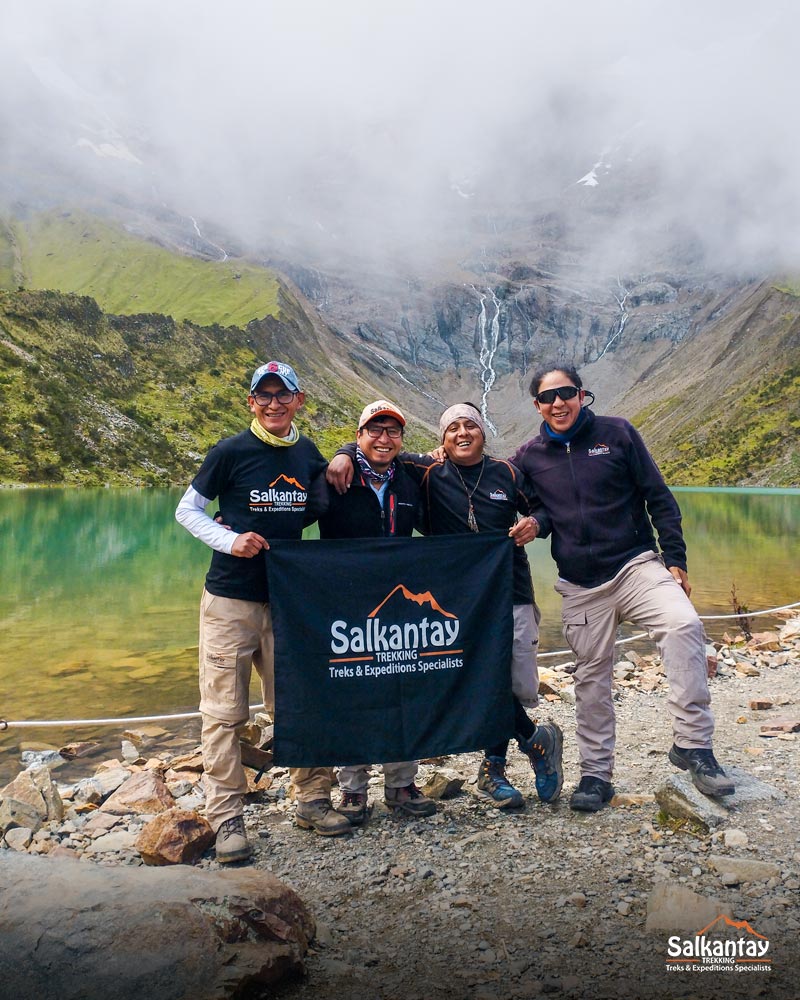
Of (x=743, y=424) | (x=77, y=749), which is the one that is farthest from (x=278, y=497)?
(x=743, y=424)

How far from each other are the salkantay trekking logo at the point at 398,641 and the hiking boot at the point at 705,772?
6.37 ft

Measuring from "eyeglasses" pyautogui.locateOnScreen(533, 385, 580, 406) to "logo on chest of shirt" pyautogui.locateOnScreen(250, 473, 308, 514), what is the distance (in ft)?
7.52

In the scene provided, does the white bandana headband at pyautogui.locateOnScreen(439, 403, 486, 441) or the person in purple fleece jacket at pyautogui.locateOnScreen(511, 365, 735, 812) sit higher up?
the white bandana headband at pyautogui.locateOnScreen(439, 403, 486, 441)

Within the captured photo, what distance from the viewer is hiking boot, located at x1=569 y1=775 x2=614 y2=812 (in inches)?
235

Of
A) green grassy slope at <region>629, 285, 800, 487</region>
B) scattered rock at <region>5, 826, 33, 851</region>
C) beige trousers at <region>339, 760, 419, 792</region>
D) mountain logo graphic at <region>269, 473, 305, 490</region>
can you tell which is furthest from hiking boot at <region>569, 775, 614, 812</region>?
green grassy slope at <region>629, 285, 800, 487</region>

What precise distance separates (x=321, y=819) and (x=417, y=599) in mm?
2011

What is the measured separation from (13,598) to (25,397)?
96.7 meters

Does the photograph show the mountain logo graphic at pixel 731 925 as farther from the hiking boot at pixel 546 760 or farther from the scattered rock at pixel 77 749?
the scattered rock at pixel 77 749

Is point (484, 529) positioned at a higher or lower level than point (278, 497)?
lower

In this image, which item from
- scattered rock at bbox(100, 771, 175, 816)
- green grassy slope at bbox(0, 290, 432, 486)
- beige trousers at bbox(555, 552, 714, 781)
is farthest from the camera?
green grassy slope at bbox(0, 290, 432, 486)

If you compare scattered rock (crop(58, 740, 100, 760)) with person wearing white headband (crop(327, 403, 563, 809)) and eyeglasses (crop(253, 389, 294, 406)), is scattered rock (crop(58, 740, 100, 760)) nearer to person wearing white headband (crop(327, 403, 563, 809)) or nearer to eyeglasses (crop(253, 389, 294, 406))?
person wearing white headband (crop(327, 403, 563, 809))

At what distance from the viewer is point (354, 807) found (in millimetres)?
6121

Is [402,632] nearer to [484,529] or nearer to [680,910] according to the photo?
[484,529]

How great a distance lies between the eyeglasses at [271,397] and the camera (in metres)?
5.92
